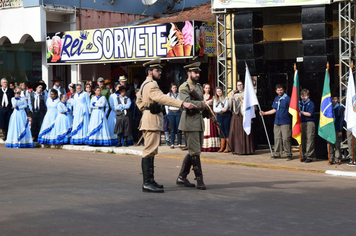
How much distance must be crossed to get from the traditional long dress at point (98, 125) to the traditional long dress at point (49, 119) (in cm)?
134

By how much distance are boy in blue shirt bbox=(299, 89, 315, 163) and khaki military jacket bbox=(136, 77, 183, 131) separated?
574 centimetres

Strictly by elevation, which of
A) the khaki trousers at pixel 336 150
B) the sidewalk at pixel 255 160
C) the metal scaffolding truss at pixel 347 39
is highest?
the metal scaffolding truss at pixel 347 39

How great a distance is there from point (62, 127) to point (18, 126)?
55.8 inches

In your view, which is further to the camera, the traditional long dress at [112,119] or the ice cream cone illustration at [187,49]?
the ice cream cone illustration at [187,49]

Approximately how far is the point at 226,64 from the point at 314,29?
3.02 m

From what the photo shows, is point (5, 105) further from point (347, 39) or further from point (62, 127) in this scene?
point (347, 39)

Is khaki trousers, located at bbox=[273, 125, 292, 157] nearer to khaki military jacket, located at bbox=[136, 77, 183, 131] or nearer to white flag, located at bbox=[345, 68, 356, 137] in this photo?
white flag, located at bbox=[345, 68, 356, 137]

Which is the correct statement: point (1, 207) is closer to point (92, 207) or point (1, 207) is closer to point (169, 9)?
point (92, 207)

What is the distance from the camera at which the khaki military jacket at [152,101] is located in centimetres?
923

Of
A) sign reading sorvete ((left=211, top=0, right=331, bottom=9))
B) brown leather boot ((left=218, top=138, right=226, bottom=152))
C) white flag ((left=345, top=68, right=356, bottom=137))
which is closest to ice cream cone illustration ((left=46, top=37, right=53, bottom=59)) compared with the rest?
sign reading sorvete ((left=211, top=0, right=331, bottom=9))

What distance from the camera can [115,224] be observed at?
23.0 feet

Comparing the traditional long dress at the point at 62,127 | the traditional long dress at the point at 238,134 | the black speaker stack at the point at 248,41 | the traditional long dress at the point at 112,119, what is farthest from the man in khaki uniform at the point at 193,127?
the traditional long dress at the point at 62,127

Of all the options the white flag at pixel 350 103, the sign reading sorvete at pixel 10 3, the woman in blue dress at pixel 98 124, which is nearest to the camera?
the white flag at pixel 350 103

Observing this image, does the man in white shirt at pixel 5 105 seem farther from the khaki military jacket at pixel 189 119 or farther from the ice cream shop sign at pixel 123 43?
the khaki military jacket at pixel 189 119
